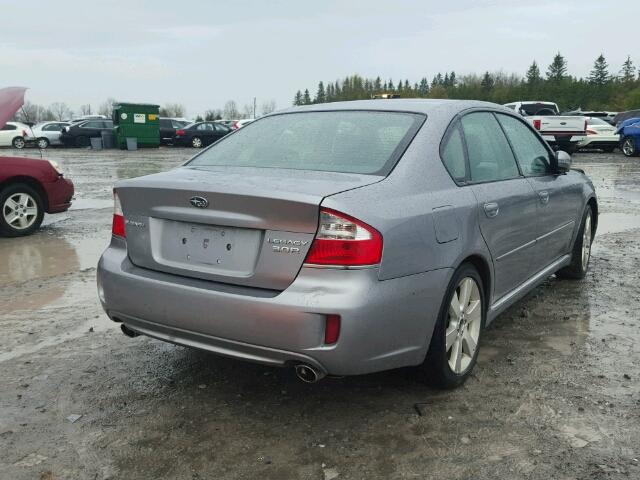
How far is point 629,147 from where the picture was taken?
23922 millimetres

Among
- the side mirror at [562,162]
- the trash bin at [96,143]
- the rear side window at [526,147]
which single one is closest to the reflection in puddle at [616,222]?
the side mirror at [562,162]

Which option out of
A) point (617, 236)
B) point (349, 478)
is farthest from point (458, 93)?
point (349, 478)

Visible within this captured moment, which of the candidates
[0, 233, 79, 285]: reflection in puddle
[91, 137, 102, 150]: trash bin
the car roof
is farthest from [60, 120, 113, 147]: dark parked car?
the car roof

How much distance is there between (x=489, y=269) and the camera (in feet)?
11.9

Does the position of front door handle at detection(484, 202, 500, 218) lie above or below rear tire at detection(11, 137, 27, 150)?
above

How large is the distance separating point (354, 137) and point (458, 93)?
10144cm

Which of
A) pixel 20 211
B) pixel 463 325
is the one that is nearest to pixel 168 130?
pixel 20 211

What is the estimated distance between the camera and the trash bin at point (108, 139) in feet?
109

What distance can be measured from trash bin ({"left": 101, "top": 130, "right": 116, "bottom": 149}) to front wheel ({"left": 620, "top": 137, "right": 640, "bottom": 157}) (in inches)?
967

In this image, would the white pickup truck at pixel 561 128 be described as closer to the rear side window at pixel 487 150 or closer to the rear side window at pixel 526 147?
the rear side window at pixel 526 147

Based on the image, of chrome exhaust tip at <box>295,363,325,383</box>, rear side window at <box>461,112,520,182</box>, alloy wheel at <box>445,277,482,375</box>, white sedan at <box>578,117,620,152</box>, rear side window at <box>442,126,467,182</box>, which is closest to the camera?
chrome exhaust tip at <box>295,363,325,383</box>

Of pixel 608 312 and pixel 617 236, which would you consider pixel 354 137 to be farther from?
pixel 617 236

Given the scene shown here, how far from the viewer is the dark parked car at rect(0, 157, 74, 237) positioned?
26.6ft

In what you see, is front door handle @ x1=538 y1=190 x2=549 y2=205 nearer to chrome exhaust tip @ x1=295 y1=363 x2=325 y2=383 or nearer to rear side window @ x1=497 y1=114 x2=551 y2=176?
rear side window @ x1=497 y1=114 x2=551 y2=176
